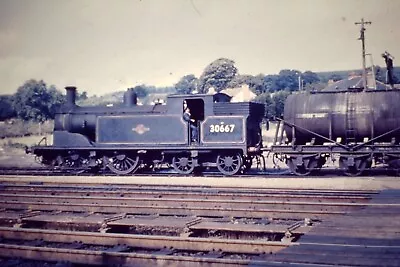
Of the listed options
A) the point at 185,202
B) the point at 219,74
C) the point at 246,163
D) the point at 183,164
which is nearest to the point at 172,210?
the point at 185,202

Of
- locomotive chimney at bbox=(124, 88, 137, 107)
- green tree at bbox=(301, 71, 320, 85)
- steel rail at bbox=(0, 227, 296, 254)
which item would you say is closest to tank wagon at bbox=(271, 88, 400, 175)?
locomotive chimney at bbox=(124, 88, 137, 107)

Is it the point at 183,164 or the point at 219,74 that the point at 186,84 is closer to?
the point at 219,74

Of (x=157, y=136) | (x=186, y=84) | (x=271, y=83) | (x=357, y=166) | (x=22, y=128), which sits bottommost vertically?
(x=357, y=166)

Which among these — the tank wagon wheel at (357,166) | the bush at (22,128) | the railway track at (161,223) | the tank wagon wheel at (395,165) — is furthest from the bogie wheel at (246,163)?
the bush at (22,128)

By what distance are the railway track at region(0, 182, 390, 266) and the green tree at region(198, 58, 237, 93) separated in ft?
141

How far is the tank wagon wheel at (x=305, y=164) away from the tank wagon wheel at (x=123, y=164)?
5.32m

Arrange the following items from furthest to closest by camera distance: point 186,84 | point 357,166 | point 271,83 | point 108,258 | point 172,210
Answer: point 186,84, point 271,83, point 357,166, point 172,210, point 108,258

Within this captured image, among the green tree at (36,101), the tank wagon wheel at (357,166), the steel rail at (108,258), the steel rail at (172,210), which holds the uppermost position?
the green tree at (36,101)

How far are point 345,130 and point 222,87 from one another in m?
40.6

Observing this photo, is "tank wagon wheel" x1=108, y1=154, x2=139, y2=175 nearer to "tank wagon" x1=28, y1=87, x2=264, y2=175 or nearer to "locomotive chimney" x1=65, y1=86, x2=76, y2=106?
"tank wagon" x1=28, y1=87, x2=264, y2=175

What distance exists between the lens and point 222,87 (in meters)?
54.0

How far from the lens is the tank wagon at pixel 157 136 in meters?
14.6

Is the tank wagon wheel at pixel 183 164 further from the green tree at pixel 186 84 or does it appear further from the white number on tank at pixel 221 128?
the green tree at pixel 186 84

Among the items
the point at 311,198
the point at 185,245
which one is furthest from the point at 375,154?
the point at 185,245
